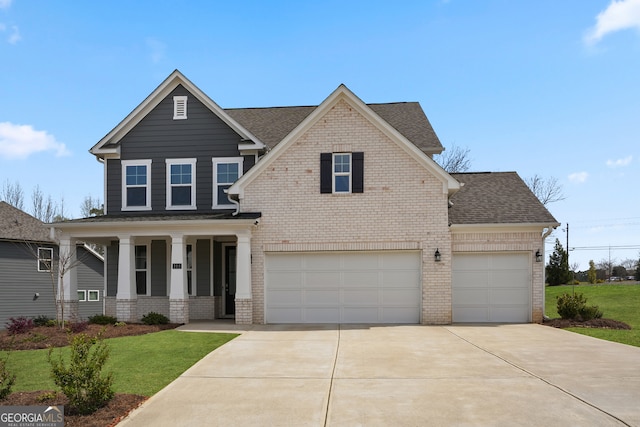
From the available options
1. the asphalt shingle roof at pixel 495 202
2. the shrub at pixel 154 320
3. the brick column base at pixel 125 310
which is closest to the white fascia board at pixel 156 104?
the brick column base at pixel 125 310

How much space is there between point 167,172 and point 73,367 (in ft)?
41.4

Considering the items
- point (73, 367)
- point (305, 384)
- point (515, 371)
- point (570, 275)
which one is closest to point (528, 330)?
point (515, 371)

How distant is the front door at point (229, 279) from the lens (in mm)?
18703


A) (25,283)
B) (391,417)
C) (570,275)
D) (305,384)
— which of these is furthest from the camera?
(570,275)

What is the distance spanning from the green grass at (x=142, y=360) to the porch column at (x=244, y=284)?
222cm

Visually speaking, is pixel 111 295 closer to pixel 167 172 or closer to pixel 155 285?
pixel 155 285

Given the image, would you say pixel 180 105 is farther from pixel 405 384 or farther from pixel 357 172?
pixel 405 384

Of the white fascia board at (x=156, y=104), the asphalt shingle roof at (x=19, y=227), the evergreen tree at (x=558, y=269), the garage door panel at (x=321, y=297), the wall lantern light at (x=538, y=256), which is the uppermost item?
the white fascia board at (x=156, y=104)

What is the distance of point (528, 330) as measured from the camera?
14742mm

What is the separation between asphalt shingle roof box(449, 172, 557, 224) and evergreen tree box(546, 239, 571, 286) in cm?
2408

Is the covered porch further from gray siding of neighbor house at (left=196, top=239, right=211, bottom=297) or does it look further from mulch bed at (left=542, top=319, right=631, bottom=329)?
mulch bed at (left=542, top=319, right=631, bottom=329)

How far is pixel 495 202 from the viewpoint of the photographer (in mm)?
17859

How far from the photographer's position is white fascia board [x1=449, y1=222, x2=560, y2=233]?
53.4 feet

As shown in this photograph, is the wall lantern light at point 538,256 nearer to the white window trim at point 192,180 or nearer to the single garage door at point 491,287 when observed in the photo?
the single garage door at point 491,287
